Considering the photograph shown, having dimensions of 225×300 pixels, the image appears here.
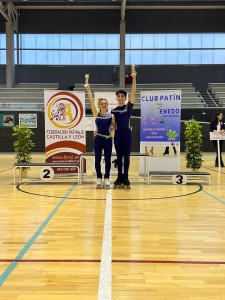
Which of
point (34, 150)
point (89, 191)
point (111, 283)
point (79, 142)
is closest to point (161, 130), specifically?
point (79, 142)

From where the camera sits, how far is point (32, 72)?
27.0 meters

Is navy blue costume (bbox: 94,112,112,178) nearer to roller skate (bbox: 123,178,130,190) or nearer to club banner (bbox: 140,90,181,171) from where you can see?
roller skate (bbox: 123,178,130,190)

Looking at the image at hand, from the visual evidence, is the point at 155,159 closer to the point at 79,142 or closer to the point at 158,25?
the point at 79,142

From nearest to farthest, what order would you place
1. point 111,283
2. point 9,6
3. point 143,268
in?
point 111,283 < point 143,268 < point 9,6

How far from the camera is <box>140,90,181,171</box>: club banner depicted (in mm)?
8984

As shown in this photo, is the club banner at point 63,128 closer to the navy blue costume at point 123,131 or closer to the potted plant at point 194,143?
the navy blue costume at point 123,131

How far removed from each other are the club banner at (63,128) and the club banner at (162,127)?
60.7 inches

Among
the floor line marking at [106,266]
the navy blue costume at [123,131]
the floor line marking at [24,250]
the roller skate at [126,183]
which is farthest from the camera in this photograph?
the roller skate at [126,183]

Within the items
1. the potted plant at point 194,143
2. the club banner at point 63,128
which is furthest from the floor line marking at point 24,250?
the potted plant at point 194,143

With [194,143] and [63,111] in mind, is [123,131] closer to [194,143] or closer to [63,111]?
[63,111]

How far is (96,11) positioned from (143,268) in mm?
25643

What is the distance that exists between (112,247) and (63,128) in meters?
5.85

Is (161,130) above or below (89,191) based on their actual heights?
above

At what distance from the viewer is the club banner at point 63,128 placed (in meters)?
8.98
